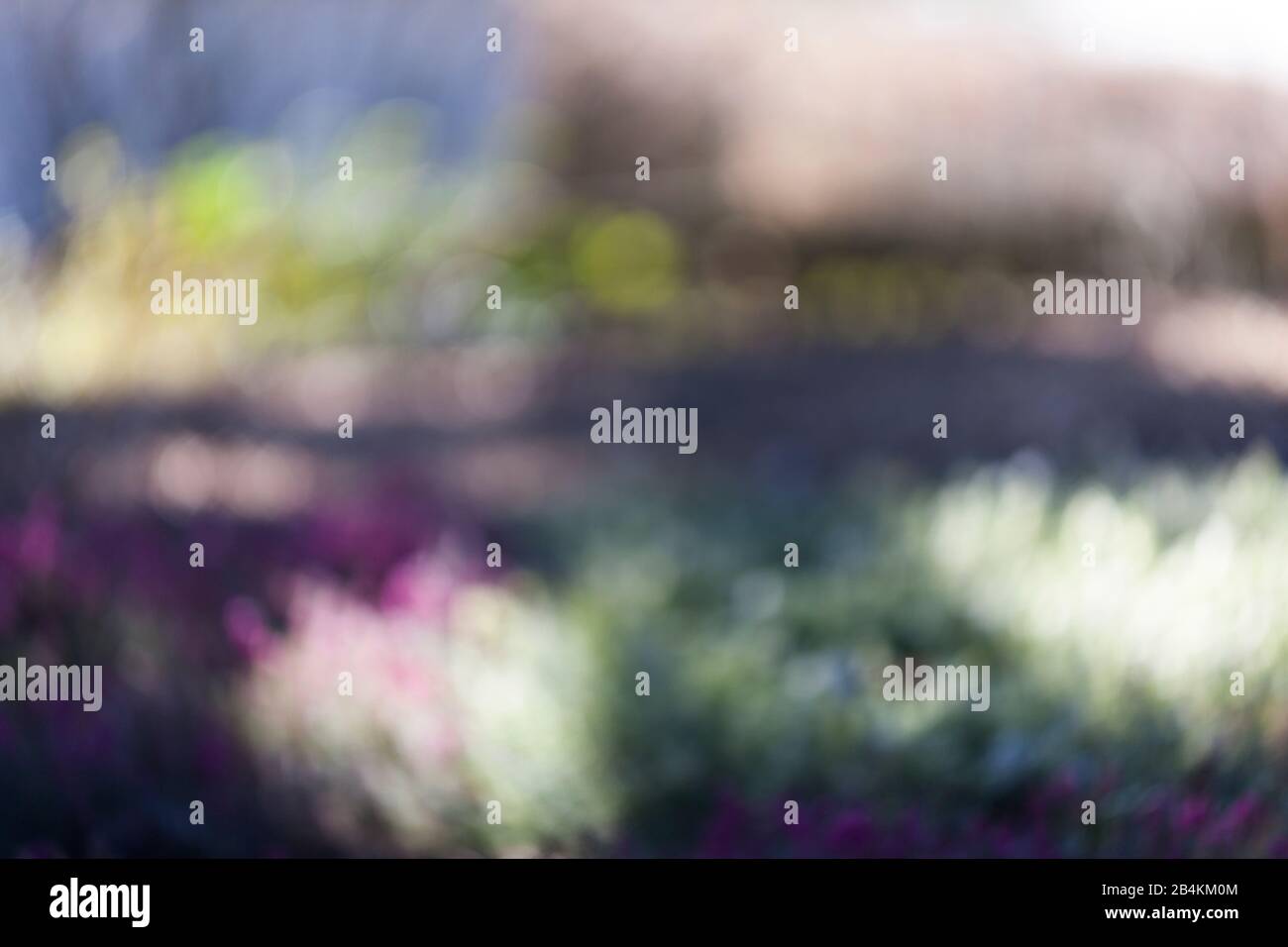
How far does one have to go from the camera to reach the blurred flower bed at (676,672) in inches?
110

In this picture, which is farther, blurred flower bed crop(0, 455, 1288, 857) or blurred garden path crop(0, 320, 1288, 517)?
blurred garden path crop(0, 320, 1288, 517)

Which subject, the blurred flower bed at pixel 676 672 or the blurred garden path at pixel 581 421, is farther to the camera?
the blurred garden path at pixel 581 421

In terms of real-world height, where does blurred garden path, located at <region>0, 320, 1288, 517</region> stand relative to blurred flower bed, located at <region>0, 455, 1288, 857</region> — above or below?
above

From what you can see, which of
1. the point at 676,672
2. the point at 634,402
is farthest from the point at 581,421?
the point at 676,672

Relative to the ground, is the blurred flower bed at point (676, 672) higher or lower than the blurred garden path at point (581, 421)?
lower

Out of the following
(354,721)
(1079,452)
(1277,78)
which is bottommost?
(354,721)

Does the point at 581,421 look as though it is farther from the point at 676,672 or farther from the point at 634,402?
the point at 676,672

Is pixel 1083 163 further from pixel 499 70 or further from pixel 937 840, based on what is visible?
pixel 937 840

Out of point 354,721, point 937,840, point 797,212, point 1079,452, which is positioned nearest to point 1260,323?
point 1079,452

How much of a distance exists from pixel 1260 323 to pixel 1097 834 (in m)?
1.46

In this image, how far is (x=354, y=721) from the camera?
288cm

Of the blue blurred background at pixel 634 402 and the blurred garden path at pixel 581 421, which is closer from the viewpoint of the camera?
the blue blurred background at pixel 634 402

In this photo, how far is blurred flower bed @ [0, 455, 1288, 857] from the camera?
2.81 metres

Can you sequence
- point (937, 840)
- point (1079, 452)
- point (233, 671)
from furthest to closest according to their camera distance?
1. point (1079, 452)
2. point (233, 671)
3. point (937, 840)
